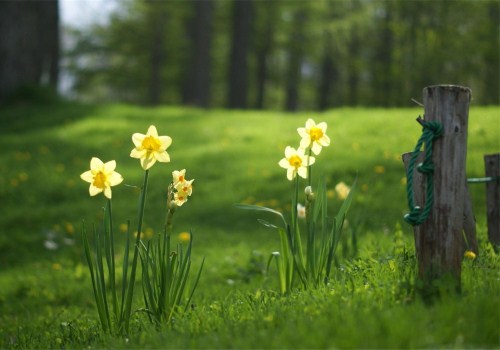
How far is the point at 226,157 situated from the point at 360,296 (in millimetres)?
6560

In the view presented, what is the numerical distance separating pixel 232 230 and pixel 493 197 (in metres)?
3.54

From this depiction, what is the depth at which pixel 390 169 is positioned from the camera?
23.9ft

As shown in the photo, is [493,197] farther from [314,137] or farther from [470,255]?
[314,137]

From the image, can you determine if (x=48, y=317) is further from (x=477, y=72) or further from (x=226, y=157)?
(x=477, y=72)

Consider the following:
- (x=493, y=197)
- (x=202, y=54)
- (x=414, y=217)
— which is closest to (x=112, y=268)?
(x=414, y=217)

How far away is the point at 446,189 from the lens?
2.64 metres

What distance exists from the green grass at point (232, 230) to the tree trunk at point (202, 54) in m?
3.41

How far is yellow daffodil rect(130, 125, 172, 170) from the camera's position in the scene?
9.74ft

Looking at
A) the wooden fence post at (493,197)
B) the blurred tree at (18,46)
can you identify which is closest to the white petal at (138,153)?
the wooden fence post at (493,197)

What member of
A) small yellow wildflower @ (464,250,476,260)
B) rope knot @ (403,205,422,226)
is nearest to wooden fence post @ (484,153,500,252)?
small yellow wildflower @ (464,250,476,260)

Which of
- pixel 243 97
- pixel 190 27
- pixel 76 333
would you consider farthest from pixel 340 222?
pixel 190 27

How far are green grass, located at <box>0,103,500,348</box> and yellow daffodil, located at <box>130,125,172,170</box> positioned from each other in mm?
803

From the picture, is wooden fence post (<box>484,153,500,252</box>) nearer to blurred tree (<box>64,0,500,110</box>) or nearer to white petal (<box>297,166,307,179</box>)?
white petal (<box>297,166,307,179</box>)

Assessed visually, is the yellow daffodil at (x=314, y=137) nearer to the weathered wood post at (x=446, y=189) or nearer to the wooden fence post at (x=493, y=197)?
the weathered wood post at (x=446, y=189)
